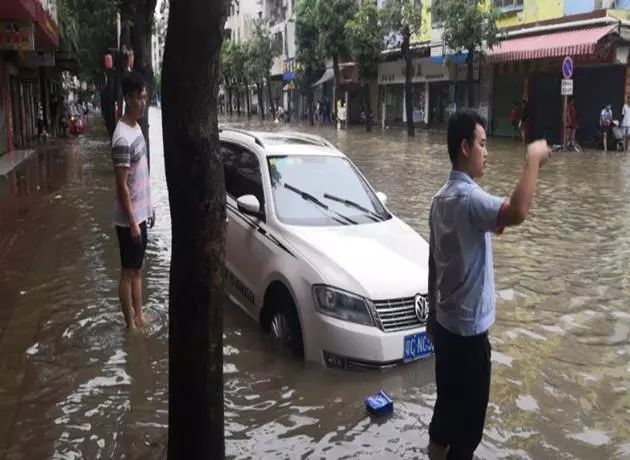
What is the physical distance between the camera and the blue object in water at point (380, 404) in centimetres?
473

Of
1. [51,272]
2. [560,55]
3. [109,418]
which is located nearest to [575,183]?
[560,55]

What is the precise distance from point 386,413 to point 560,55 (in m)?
23.0

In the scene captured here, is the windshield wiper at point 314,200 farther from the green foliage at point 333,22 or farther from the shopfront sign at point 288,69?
the shopfront sign at point 288,69

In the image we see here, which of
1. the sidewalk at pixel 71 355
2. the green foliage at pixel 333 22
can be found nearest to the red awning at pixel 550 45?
the green foliage at pixel 333 22

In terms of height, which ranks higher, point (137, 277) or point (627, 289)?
point (137, 277)

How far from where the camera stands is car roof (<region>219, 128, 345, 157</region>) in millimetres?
6777

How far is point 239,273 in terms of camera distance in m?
6.43

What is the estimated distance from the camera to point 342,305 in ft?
16.8

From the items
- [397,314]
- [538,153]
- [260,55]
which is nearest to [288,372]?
[397,314]

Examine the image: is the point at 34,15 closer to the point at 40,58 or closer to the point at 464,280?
the point at 40,58

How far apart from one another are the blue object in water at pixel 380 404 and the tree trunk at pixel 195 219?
148 cm

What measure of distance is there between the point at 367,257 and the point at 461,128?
2307 mm

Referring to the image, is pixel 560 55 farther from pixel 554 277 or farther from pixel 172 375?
pixel 172 375

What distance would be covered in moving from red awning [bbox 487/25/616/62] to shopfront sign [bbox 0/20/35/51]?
1716 centimetres
